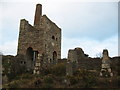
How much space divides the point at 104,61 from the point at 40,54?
7.45 metres

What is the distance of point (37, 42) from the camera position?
28281 millimetres

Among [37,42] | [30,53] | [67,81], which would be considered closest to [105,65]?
[67,81]

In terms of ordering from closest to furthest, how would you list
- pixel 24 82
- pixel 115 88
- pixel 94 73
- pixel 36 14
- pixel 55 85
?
pixel 115 88 → pixel 55 85 → pixel 24 82 → pixel 94 73 → pixel 36 14

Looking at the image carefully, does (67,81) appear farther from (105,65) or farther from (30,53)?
(30,53)

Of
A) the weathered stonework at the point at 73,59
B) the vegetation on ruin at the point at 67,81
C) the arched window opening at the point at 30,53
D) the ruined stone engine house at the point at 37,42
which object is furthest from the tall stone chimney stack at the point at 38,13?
the vegetation on ruin at the point at 67,81

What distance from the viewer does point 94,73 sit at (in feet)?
77.1

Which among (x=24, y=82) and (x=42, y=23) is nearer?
(x=24, y=82)

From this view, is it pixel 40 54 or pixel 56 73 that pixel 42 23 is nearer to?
pixel 40 54

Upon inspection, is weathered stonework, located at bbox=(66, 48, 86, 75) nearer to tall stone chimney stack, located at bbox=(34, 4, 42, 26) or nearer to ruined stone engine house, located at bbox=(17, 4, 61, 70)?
ruined stone engine house, located at bbox=(17, 4, 61, 70)

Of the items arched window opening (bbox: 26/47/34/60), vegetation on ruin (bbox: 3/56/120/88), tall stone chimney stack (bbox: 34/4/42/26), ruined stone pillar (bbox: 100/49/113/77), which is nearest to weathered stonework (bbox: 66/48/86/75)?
vegetation on ruin (bbox: 3/56/120/88)

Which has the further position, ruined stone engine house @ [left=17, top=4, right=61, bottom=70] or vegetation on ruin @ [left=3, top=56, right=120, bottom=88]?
ruined stone engine house @ [left=17, top=4, right=61, bottom=70]

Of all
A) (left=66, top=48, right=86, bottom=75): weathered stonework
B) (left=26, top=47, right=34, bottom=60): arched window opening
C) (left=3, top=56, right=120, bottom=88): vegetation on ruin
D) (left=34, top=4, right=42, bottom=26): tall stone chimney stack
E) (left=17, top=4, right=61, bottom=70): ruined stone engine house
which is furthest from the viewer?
(left=34, top=4, right=42, bottom=26): tall stone chimney stack

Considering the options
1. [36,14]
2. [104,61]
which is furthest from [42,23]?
[104,61]

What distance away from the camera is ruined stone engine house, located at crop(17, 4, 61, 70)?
27953mm
